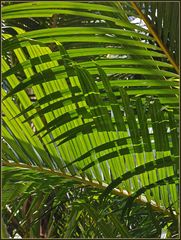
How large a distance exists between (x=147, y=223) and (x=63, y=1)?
0.68m

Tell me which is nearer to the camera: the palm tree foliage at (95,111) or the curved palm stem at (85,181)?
the palm tree foliage at (95,111)

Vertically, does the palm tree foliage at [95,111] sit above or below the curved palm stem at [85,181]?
above

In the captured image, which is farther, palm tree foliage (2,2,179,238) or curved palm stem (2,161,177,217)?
curved palm stem (2,161,177,217)

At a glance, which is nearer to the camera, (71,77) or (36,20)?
(71,77)

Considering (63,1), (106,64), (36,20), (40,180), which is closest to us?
(63,1)

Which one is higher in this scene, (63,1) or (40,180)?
(63,1)

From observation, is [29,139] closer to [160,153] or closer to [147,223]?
[160,153]

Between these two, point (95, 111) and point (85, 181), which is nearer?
point (95, 111)

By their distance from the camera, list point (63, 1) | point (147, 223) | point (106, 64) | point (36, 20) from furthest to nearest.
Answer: point (36, 20), point (147, 223), point (106, 64), point (63, 1)

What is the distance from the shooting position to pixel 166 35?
840mm

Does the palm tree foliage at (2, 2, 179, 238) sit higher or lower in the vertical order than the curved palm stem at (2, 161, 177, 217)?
higher

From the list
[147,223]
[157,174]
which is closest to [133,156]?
[157,174]

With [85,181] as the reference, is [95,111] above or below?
above

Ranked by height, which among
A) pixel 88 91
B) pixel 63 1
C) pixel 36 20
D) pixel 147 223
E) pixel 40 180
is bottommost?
pixel 147 223
